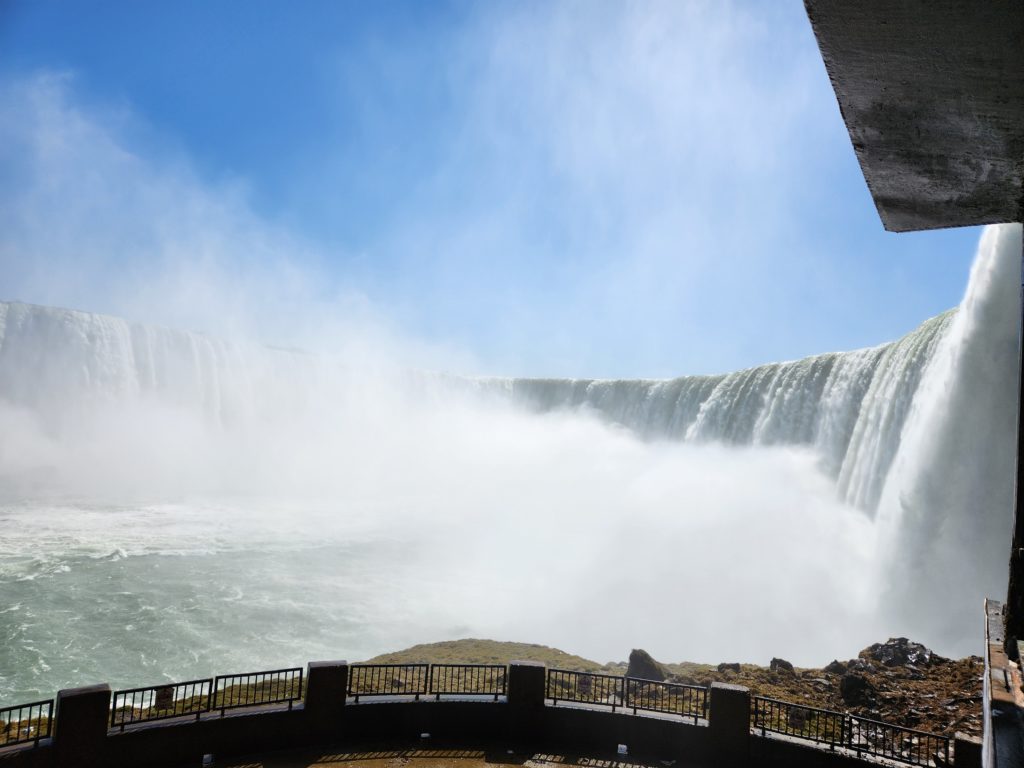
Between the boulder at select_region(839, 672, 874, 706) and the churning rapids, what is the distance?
6.39 metres

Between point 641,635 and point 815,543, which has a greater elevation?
point 815,543

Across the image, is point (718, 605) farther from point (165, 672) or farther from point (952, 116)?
point (952, 116)

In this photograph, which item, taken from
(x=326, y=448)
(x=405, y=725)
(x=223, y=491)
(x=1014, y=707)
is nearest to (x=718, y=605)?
(x=405, y=725)

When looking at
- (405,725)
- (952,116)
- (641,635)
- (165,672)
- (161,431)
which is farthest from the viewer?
(161,431)

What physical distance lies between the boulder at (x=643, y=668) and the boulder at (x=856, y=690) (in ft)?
11.9

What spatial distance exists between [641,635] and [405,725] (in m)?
12.6

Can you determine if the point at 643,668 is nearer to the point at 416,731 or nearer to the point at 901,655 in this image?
the point at 901,655

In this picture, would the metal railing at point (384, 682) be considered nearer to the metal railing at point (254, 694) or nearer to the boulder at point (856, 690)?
the metal railing at point (254, 694)

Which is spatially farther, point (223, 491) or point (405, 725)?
point (223, 491)

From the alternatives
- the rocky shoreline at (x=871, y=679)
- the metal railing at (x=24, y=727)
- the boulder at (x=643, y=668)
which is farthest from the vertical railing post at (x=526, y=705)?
the metal railing at (x=24, y=727)

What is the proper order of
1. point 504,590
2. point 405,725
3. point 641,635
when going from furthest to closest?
point 504,590 < point 641,635 < point 405,725

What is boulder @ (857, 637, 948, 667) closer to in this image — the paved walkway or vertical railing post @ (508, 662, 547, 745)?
the paved walkway

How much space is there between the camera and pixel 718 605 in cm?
2238

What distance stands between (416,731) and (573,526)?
2441 centimetres
